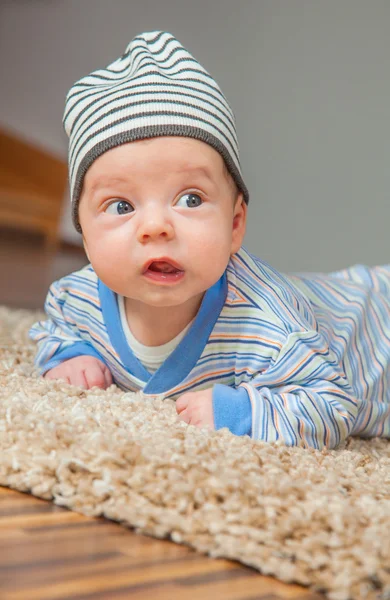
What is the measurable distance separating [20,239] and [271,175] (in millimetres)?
2281

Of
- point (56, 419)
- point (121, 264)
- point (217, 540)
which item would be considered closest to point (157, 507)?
point (217, 540)

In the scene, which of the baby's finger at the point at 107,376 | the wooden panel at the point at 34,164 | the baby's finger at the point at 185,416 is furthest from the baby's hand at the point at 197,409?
the wooden panel at the point at 34,164

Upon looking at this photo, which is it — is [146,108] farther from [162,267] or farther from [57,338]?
[57,338]

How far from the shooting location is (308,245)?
2508mm

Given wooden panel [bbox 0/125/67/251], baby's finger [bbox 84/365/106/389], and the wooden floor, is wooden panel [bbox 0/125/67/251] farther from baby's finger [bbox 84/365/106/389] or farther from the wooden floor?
the wooden floor

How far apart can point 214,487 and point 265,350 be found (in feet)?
1.22

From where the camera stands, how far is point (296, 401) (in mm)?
1004

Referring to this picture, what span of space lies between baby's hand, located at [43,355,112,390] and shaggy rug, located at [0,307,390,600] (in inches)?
7.0

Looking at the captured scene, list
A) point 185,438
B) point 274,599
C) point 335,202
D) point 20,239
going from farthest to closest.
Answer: point 20,239 → point 335,202 → point 185,438 → point 274,599

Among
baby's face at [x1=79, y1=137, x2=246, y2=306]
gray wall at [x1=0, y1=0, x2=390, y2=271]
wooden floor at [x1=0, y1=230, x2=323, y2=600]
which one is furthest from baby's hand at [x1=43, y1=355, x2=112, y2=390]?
gray wall at [x1=0, y1=0, x2=390, y2=271]

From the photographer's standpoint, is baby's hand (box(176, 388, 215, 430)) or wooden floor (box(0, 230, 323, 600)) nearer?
wooden floor (box(0, 230, 323, 600))

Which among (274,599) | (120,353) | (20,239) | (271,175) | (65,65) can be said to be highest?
(65,65)

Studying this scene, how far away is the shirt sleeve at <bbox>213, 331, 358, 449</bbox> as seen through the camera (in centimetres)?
97

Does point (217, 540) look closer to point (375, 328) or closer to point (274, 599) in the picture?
point (274, 599)
